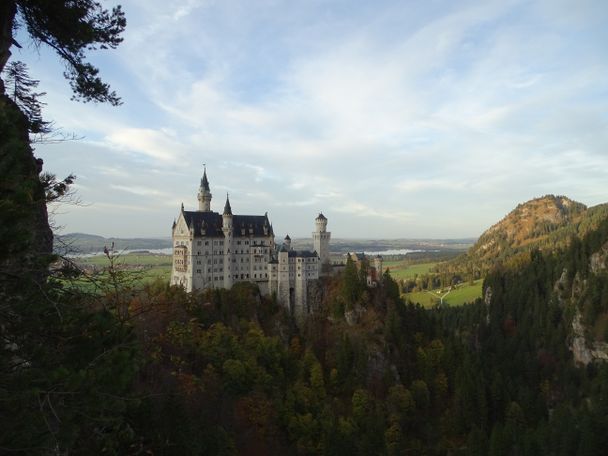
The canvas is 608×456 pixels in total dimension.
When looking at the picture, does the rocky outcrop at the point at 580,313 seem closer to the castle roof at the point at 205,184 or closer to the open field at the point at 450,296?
the open field at the point at 450,296

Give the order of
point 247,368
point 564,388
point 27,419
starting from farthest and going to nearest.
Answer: point 564,388 < point 247,368 < point 27,419

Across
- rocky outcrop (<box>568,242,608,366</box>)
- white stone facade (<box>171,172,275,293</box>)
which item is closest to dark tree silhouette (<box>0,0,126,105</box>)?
white stone facade (<box>171,172,275,293</box>)

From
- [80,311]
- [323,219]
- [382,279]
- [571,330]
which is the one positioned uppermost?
[323,219]

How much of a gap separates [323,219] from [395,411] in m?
35.9

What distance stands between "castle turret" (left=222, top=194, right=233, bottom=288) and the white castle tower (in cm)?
1614

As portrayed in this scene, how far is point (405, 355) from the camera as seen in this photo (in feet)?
240

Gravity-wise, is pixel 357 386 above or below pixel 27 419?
below

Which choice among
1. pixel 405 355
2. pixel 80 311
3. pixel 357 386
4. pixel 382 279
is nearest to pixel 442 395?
pixel 405 355

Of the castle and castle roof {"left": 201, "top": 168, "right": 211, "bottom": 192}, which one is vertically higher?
castle roof {"left": 201, "top": 168, "right": 211, "bottom": 192}

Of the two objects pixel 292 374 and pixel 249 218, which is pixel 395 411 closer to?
pixel 292 374

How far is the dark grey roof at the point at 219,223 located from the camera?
7506 centimetres

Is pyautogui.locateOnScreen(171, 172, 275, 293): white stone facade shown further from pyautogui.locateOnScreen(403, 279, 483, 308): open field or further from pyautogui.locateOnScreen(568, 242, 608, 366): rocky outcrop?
pyautogui.locateOnScreen(403, 279, 483, 308): open field

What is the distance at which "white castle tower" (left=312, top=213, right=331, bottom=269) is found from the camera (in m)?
82.4

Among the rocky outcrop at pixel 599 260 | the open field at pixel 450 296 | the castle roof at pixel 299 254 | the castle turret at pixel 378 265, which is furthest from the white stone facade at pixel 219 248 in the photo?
the open field at pixel 450 296
